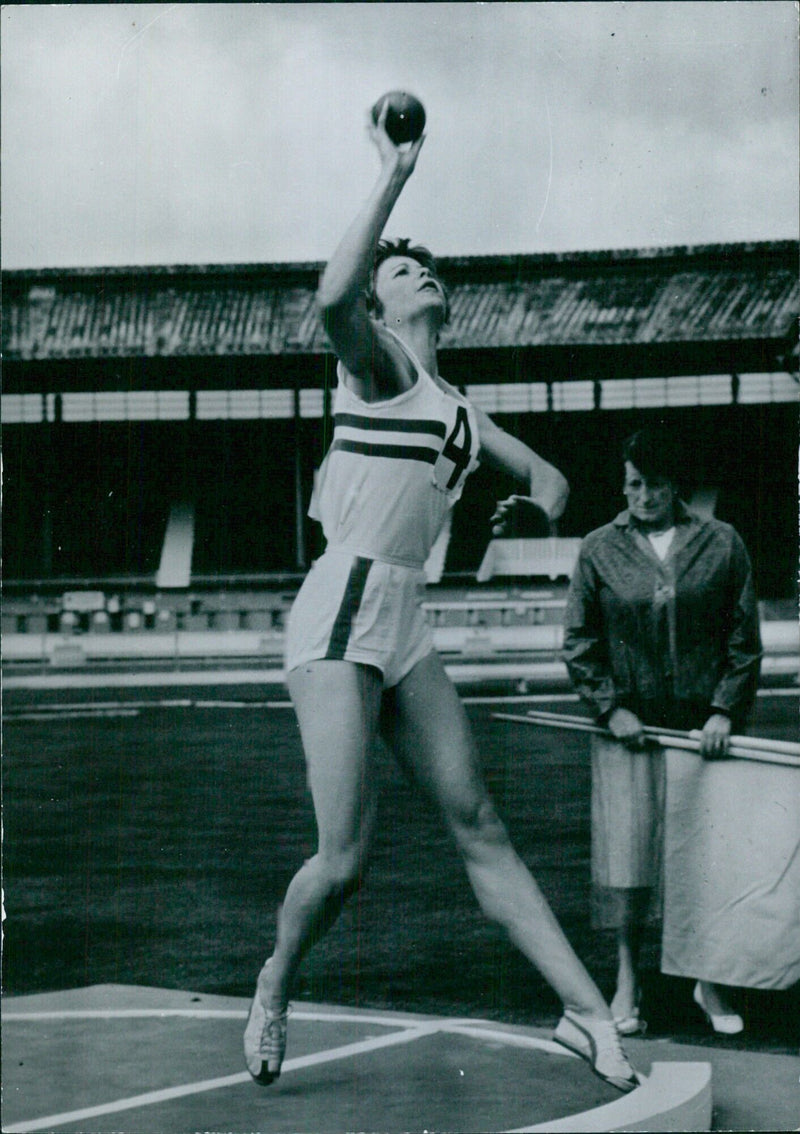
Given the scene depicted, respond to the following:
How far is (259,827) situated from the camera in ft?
15.5

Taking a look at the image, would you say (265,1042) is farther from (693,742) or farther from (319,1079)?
(693,742)

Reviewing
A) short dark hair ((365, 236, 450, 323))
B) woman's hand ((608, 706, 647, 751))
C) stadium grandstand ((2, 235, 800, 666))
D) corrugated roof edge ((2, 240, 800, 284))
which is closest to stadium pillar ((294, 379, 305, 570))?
stadium grandstand ((2, 235, 800, 666))

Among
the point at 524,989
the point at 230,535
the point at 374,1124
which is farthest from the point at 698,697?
the point at 230,535

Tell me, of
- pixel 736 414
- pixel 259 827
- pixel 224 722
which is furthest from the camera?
pixel 736 414

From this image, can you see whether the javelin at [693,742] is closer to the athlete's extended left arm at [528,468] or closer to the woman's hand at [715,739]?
the woman's hand at [715,739]

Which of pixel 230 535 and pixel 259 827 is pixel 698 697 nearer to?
pixel 259 827

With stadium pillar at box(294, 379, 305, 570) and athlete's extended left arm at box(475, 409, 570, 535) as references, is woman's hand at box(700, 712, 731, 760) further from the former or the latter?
stadium pillar at box(294, 379, 305, 570)

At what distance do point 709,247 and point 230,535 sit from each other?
7.07 meters

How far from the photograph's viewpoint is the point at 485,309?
827cm

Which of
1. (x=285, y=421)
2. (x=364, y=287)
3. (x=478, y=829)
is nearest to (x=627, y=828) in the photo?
(x=478, y=829)

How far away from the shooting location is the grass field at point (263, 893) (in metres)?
4.06

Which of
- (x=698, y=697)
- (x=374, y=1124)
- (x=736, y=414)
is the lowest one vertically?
(x=374, y=1124)

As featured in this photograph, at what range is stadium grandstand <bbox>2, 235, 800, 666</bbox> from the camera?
6809mm

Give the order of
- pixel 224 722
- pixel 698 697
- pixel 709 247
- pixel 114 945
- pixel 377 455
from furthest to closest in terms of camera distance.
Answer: pixel 224 722 → pixel 709 247 → pixel 114 945 → pixel 698 697 → pixel 377 455
